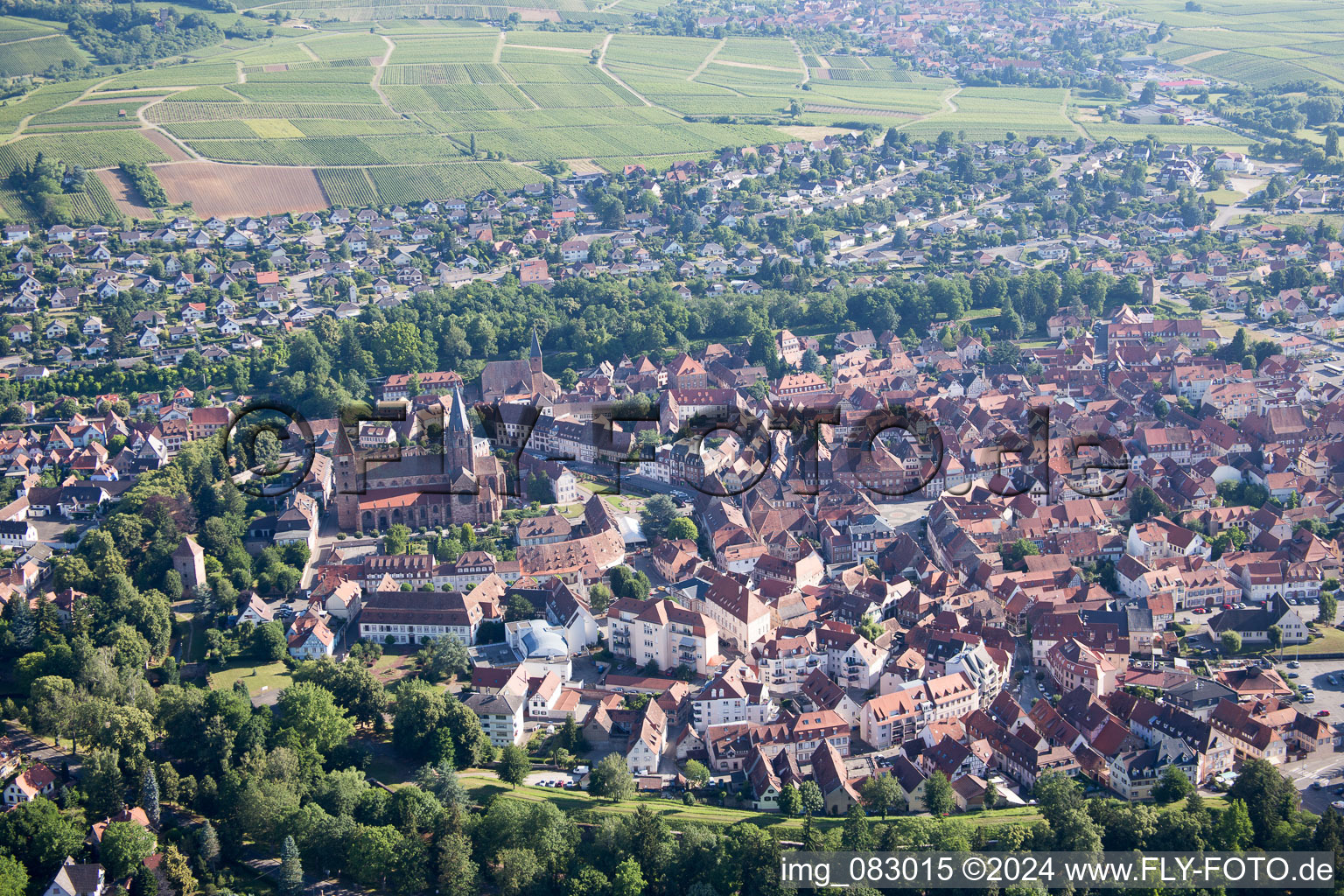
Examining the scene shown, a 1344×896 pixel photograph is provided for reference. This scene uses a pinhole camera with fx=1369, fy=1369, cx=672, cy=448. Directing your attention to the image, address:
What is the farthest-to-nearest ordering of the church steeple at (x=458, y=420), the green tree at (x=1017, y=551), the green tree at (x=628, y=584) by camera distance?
the church steeple at (x=458, y=420)
the green tree at (x=1017, y=551)
the green tree at (x=628, y=584)

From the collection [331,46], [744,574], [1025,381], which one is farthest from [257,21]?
[744,574]

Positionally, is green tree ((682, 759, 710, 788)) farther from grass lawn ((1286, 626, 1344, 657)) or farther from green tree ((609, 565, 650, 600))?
grass lawn ((1286, 626, 1344, 657))

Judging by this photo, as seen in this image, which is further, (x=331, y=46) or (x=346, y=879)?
(x=331, y=46)

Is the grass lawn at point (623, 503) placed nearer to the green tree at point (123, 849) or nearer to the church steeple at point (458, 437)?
the church steeple at point (458, 437)

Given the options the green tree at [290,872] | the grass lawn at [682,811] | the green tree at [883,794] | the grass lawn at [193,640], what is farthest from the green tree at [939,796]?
the grass lawn at [193,640]

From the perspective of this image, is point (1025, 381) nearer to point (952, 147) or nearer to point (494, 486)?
point (494, 486)

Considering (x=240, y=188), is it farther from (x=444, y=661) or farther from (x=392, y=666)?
(x=444, y=661)
